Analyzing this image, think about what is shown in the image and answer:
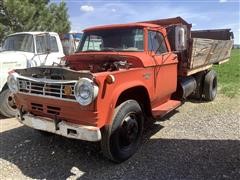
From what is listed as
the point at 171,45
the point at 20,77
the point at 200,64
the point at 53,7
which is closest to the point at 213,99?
the point at 200,64

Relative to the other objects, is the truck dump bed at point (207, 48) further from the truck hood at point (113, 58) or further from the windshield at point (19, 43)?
the windshield at point (19, 43)

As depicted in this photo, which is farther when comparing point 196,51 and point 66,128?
point 196,51

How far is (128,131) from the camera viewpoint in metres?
5.12

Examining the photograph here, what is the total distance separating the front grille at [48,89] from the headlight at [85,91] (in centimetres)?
14

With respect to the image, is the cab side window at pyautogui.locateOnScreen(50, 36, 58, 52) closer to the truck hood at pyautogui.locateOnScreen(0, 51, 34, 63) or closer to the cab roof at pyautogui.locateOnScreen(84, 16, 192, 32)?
the truck hood at pyautogui.locateOnScreen(0, 51, 34, 63)

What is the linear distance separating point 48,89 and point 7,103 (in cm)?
352

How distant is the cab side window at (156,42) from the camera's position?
6080mm

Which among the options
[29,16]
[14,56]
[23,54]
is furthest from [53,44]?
[29,16]

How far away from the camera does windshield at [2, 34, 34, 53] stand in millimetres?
8641

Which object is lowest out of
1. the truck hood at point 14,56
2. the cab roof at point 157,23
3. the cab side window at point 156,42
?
the truck hood at point 14,56

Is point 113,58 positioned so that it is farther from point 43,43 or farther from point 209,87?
point 209,87

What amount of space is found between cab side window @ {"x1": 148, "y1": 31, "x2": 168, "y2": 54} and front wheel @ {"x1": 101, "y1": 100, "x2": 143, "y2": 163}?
1447mm

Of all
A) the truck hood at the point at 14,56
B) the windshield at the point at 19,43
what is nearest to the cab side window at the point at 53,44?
the windshield at the point at 19,43

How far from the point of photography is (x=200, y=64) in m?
8.26
